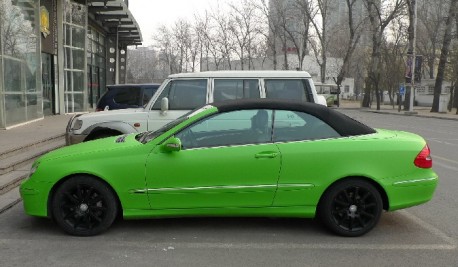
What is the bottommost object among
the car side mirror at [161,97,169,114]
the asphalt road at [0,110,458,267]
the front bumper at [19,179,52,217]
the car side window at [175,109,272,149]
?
the asphalt road at [0,110,458,267]

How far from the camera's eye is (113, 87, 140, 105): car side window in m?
10.6

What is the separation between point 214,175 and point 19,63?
11.4 m

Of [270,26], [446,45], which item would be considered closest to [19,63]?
[446,45]

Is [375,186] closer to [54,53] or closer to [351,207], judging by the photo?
[351,207]

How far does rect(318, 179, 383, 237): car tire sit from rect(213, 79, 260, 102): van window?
2.98 metres

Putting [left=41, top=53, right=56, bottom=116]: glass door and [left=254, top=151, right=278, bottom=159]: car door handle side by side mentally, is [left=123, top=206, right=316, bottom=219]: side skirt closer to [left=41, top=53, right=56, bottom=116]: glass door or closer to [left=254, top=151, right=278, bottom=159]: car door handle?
[left=254, top=151, right=278, bottom=159]: car door handle

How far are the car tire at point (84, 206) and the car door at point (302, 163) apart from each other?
1.85m

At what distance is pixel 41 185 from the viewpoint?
4613 millimetres

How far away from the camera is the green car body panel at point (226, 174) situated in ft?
15.1

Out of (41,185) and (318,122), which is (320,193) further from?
(41,185)

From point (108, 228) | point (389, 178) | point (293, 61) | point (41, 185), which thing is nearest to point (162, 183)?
point (108, 228)

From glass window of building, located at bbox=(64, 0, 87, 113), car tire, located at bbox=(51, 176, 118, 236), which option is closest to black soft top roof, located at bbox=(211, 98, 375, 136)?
car tire, located at bbox=(51, 176, 118, 236)

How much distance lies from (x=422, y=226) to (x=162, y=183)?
317cm

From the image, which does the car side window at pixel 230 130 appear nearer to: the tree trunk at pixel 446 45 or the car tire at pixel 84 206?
the car tire at pixel 84 206
